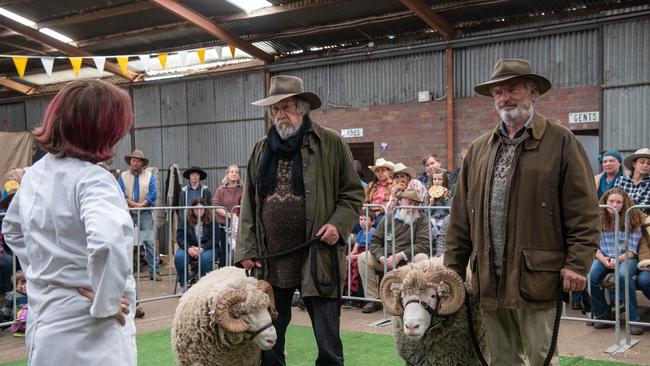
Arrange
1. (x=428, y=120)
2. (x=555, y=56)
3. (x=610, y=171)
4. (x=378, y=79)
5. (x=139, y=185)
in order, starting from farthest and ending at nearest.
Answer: (x=378, y=79) → (x=428, y=120) → (x=555, y=56) → (x=139, y=185) → (x=610, y=171)

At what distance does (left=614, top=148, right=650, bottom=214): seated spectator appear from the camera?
679cm

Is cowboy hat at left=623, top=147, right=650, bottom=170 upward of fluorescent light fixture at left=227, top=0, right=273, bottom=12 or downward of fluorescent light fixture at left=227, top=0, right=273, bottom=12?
downward

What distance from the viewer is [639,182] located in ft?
22.8

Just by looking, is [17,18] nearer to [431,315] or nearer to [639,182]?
[639,182]

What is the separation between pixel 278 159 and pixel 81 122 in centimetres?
190

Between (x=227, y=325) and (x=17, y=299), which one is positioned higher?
(x=227, y=325)

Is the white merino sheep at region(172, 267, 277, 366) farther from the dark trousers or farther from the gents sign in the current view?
the gents sign

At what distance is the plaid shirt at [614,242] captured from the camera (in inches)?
253

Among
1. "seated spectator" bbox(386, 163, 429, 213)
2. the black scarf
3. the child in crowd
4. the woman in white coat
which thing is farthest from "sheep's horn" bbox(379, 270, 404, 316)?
the child in crowd

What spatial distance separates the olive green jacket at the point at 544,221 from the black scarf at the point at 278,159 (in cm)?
123

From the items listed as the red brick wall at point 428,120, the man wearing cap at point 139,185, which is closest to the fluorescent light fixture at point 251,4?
the red brick wall at point 428,120

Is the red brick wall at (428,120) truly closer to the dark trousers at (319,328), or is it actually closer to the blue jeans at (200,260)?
the blue jeans at (200,260)

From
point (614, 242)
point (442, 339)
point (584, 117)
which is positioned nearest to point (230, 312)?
point (442, 339)

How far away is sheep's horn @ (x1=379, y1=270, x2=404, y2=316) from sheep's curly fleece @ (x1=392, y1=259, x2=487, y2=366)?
0.08 m
